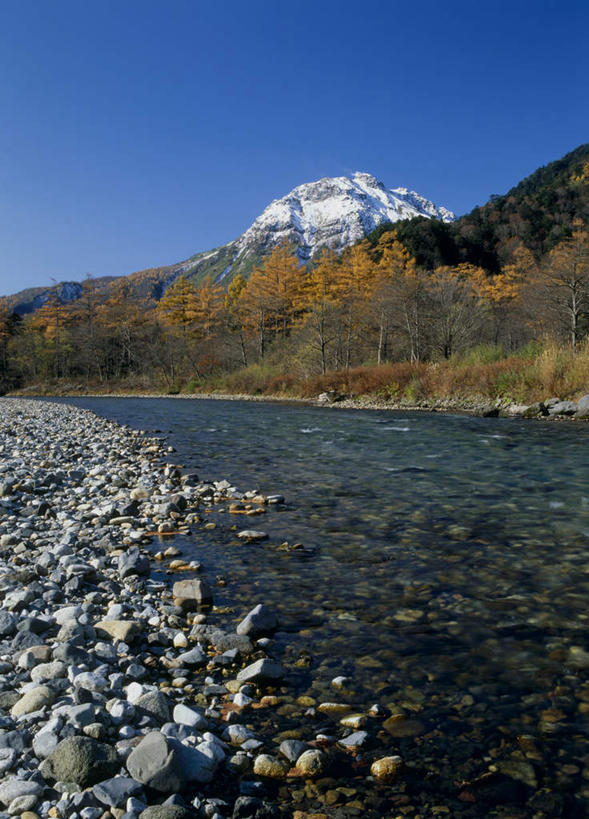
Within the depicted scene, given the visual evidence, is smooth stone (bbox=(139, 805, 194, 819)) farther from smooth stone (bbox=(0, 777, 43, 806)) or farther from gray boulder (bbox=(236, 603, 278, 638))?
gray boulder (bbox=(236, 603, 278, 638))

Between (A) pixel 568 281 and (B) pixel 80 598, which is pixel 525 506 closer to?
(B) pixel 80 598

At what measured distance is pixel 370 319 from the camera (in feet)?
114

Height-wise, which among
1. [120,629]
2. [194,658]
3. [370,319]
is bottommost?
[194,658]

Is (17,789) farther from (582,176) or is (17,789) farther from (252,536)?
(582,176)

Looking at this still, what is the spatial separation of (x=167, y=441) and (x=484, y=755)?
441 inches

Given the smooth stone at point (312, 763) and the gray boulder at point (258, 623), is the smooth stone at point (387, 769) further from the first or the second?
the gray boulder at point (258, 623)

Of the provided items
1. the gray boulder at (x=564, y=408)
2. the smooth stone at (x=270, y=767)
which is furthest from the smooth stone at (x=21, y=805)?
the gray boulder at (x=564, y=408)

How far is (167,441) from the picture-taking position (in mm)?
12547

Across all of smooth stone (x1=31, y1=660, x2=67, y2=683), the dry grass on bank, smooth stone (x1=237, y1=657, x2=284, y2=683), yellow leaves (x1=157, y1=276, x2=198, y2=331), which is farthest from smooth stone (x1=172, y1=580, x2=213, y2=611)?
yellow leaves (x1=157, y1=276, x2=198, y2=331)

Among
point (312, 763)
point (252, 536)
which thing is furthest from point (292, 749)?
point (252, 536)

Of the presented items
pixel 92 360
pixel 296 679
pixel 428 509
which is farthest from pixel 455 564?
pixel 92 360

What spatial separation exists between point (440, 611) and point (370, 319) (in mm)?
32630

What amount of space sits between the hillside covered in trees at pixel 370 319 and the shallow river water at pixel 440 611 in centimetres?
1269

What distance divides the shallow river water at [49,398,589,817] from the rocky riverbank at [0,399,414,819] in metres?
0.14
